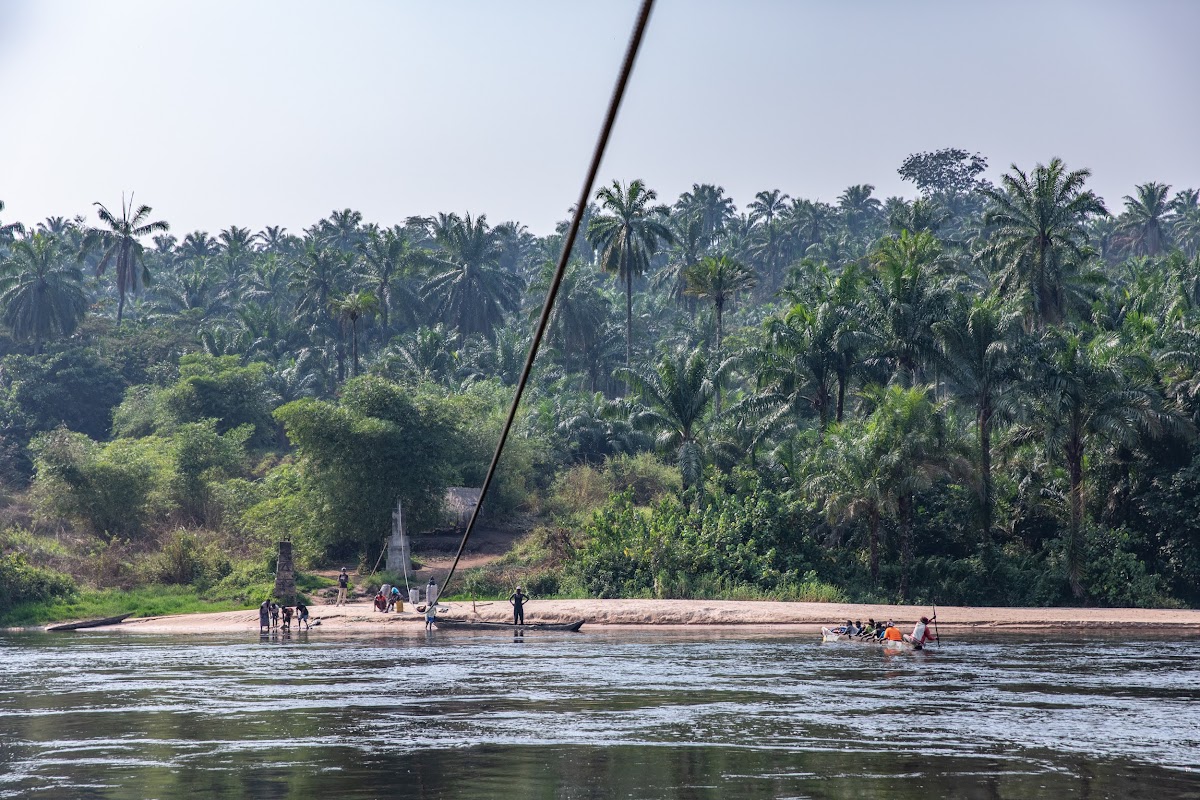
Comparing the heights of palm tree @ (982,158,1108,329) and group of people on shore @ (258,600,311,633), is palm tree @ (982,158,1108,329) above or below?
above

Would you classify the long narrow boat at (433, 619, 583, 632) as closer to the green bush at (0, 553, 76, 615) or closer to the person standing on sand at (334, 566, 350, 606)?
the person standing on sand at (334, 566, 350, 606)

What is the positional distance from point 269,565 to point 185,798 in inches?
1628

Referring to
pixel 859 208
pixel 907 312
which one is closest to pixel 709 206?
pixel 859 208

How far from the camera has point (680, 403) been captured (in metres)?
54.1

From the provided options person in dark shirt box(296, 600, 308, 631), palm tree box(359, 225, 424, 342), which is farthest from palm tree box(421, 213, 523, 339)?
person in dark shirt box(296, 600, 308, 631)

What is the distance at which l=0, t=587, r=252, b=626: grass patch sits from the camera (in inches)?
2099

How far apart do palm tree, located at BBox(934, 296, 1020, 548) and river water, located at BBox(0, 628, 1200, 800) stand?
9.84 m

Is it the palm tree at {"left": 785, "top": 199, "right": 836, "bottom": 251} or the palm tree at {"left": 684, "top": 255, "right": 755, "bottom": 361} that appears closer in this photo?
the palm tree at {"left": 684, "top": 255, "right": 755, "bottom": 361}

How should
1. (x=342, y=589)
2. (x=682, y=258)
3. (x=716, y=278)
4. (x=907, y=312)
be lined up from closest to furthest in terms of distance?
(x=907, y=312), (x=342, y=589), (x=716, y=278), (x=682, y=258)

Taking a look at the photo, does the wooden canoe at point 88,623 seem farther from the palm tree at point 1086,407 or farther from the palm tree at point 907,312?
the palm tree at point 1086,407

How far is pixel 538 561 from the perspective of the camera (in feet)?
186

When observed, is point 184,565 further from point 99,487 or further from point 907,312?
point 907,312

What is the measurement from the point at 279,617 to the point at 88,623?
29.0 feet

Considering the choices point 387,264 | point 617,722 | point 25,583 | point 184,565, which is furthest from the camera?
point 387,264
